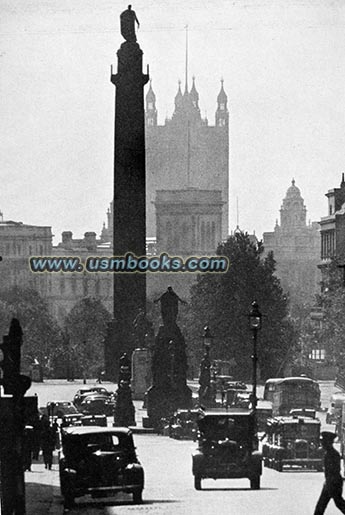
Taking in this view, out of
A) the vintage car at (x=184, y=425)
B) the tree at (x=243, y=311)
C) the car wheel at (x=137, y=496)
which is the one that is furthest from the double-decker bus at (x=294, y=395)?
the car wheel at (x=137, y=496)

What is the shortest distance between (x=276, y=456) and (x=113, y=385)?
56.7m

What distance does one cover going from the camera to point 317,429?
48062mm

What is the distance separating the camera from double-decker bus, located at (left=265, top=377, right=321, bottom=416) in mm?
75375

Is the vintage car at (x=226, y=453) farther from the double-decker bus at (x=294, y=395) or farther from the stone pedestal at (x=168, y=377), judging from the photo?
the double-decker bus at (x=294, y=395)

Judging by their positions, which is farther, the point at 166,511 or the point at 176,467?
the point at 176,467

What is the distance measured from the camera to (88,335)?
6344 inches

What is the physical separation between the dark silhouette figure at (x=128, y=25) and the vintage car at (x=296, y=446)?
61.9 meters

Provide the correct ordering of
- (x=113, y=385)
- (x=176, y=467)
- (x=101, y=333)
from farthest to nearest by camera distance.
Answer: (x=101, y=333) < (x=113, y=385) < (x=176, y=467)

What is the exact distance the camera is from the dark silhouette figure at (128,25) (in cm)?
10756

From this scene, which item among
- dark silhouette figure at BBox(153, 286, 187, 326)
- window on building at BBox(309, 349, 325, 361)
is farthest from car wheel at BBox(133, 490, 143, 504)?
window on building at BBox(309, 349, 325, 361)

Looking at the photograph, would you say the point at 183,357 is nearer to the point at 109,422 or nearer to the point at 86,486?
the point at 109,422

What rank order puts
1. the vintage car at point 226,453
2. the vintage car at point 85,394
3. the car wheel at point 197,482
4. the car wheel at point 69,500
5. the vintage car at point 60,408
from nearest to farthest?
1. the car wheel at point 69,500
2. the vintage car at point 226,453
3. the car wheel at point 197,482
4. the vintage car at point 60,408
5. the vintage car at point 85,394

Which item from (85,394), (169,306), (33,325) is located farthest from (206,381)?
(33,325)

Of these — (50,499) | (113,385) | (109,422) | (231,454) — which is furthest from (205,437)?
(113,385)
